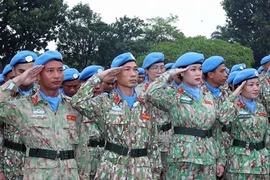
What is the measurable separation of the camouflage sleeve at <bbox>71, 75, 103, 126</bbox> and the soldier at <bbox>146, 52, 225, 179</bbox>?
88 centimetres

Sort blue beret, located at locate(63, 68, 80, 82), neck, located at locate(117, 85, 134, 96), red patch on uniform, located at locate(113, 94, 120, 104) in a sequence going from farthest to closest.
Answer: blue beret, located at locate(63, 68, 80, 82), neck, located at locate(117, 85, 134, 96), red patch on uniform, located at locate(113, 94, 120, 104)

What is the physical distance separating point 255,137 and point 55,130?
276 centimetres

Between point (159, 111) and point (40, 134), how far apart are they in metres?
2.98

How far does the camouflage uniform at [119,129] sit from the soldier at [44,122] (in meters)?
0.25

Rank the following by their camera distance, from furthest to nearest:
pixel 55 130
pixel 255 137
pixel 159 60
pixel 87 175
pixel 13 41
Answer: pixel 13 41 < pixel 159 60 < pixel 255 137 < pixel 87 175 < pixel 55 130

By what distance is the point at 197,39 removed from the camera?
34562 mm

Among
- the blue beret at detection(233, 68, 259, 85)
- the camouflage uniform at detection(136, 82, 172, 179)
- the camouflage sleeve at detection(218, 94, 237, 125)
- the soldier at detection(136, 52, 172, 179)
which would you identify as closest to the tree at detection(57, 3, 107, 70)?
the soldier at detection(136, 52, 172, 179)

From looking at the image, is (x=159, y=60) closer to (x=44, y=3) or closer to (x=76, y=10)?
(x=44, y=3)

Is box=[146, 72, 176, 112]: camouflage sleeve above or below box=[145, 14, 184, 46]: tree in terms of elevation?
below

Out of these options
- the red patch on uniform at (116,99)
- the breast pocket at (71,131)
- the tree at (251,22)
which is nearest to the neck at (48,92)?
the breast pocket at (71,131)

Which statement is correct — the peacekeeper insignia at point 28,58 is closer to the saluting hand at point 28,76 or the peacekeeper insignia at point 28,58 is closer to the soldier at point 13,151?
the soldier at point 13,151

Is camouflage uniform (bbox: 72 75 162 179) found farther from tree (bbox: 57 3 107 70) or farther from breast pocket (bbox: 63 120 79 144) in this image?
tree (bbox: 57 3 107 70)

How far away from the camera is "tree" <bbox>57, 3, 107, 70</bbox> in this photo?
40.3 meters

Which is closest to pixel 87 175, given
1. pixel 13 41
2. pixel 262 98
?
pixel 262 98
